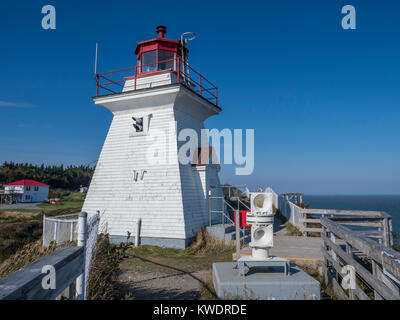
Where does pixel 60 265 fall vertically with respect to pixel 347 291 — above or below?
above

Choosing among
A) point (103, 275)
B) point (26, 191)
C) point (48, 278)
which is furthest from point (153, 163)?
point (26, 191)

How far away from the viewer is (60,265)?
2.64 metres

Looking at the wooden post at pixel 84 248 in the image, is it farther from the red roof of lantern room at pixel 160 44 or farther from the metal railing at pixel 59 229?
the red roof of lantern room at pixel 160 44

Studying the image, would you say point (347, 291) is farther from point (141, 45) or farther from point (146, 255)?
point (141, 45)

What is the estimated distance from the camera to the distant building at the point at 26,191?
41.0 m

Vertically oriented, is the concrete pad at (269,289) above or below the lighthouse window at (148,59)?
below

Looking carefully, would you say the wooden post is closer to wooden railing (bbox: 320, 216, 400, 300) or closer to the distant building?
wooden railing (bbox: 320, 216, 400, 300)

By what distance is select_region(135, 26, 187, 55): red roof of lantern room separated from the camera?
1310 cm

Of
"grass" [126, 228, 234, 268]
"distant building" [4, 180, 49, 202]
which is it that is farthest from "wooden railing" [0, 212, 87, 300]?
"distant building" [4, 180, 49, 202]

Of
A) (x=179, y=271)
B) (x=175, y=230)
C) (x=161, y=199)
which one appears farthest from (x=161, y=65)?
(x=179, y=271)

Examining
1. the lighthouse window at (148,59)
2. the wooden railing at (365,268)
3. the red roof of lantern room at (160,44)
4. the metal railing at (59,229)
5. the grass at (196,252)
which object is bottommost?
the grass at (196,252)

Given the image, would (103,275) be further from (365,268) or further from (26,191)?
(26,191)

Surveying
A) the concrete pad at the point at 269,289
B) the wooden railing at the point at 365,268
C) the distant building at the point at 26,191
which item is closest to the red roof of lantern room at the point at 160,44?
the wooden railing at the point at 365,268

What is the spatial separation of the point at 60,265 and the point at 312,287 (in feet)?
12.8
